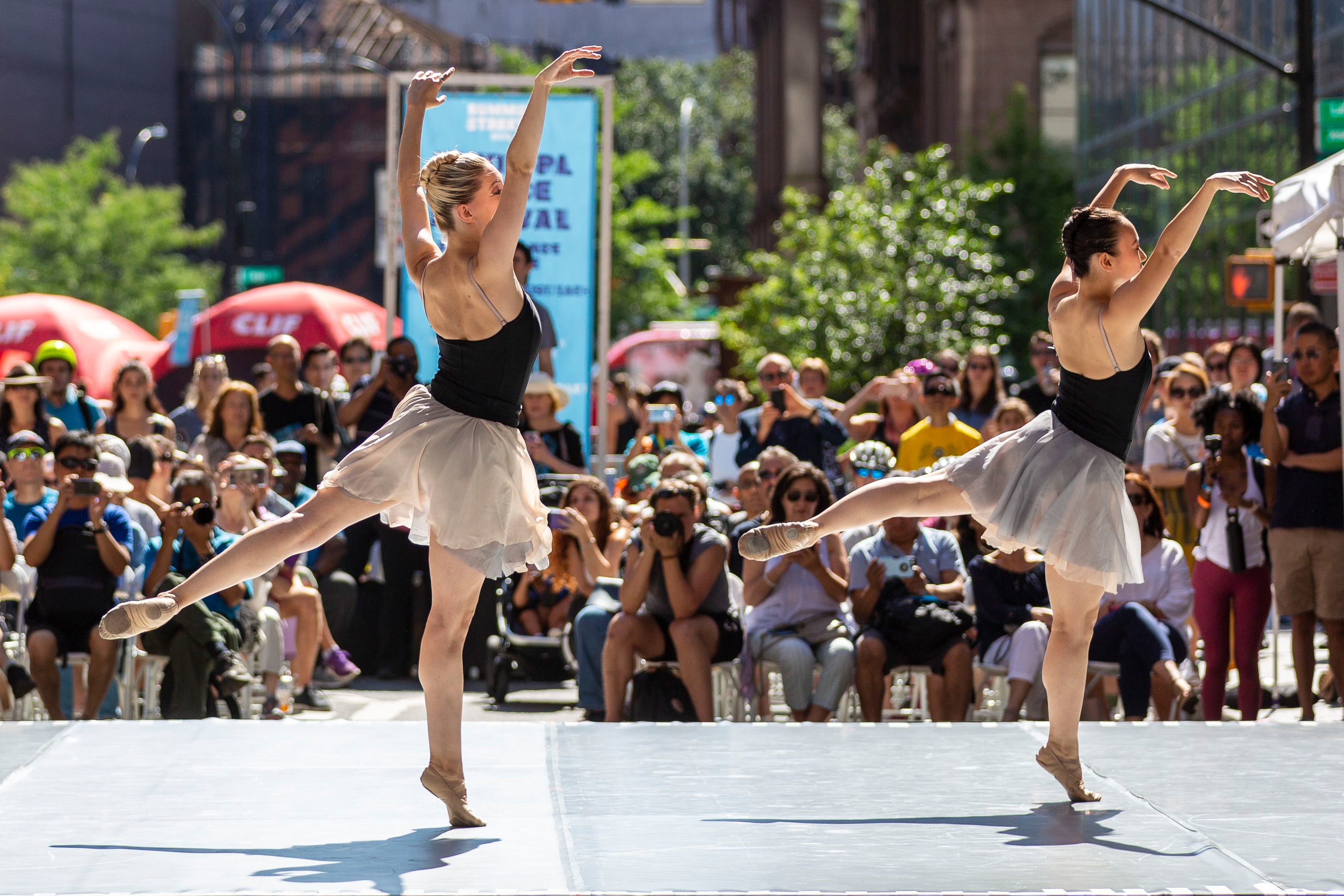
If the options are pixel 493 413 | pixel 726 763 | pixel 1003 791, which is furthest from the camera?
pixel 726 763

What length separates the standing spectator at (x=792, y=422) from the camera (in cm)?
1153

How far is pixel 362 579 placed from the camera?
37.5ft

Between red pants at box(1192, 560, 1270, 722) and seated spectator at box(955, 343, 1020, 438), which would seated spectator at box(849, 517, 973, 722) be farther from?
seated spectator at box(955, 343, 1020, 438)

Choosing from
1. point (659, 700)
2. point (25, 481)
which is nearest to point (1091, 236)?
point (659, 700)

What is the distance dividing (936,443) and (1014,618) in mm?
2218

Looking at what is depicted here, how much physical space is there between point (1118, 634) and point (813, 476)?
1.66m

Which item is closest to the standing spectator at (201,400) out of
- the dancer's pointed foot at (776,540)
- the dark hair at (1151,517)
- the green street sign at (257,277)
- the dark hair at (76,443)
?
the dark hair at (76,443)

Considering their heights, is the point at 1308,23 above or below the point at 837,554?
above

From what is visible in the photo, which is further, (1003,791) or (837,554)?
(837,554)

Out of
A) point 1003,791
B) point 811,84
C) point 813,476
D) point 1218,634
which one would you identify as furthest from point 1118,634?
point 811,84

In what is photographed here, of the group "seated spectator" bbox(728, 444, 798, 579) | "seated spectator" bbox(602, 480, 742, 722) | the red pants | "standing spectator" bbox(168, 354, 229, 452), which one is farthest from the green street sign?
the red pants

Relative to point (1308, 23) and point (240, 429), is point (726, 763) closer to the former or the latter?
point (240, 429)

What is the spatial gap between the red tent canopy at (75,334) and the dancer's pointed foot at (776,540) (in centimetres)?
1456

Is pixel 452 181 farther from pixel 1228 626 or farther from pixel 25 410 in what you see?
pixel 25 410
